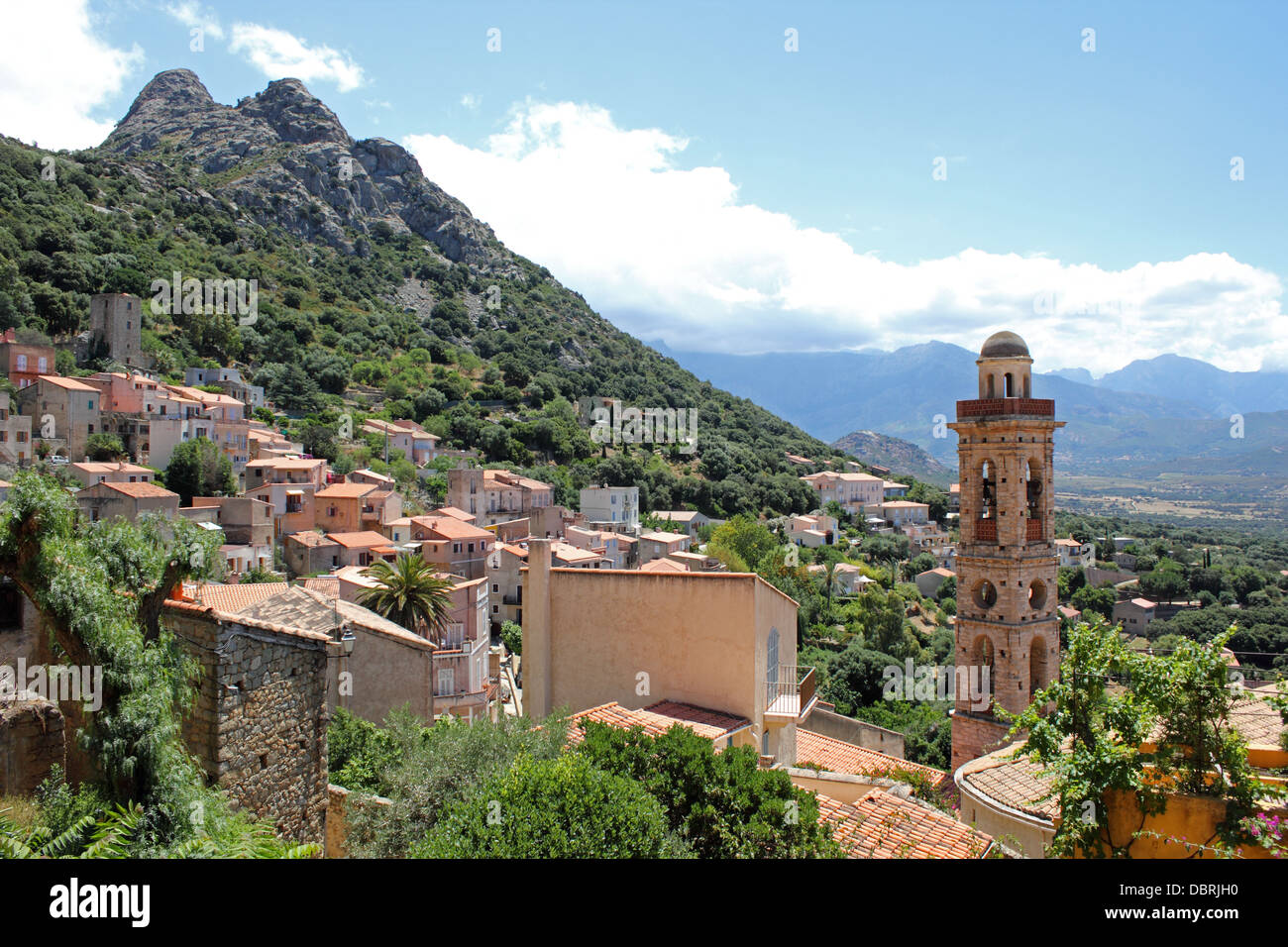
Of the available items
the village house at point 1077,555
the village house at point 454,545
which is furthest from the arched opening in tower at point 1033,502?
the village house at point 1077,555

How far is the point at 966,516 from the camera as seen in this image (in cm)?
2114

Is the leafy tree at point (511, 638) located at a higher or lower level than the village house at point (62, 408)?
lower

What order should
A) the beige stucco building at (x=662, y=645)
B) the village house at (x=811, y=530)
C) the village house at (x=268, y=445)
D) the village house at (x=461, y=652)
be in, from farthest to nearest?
the village house at (x=811, y=530), the village house at (x=268, y=445), the village house at (x=461, y=652), the beige stucco building at (x=662, y=645)

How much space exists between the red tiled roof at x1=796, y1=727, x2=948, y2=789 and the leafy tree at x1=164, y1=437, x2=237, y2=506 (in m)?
37.7

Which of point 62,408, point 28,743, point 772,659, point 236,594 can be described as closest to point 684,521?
point 62,408

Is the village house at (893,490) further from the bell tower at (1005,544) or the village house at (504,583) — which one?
the bell tower at (1005,544)

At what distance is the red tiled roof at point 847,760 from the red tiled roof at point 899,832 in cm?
392

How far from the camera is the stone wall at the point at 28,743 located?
254 inches

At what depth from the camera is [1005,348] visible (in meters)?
21.1
